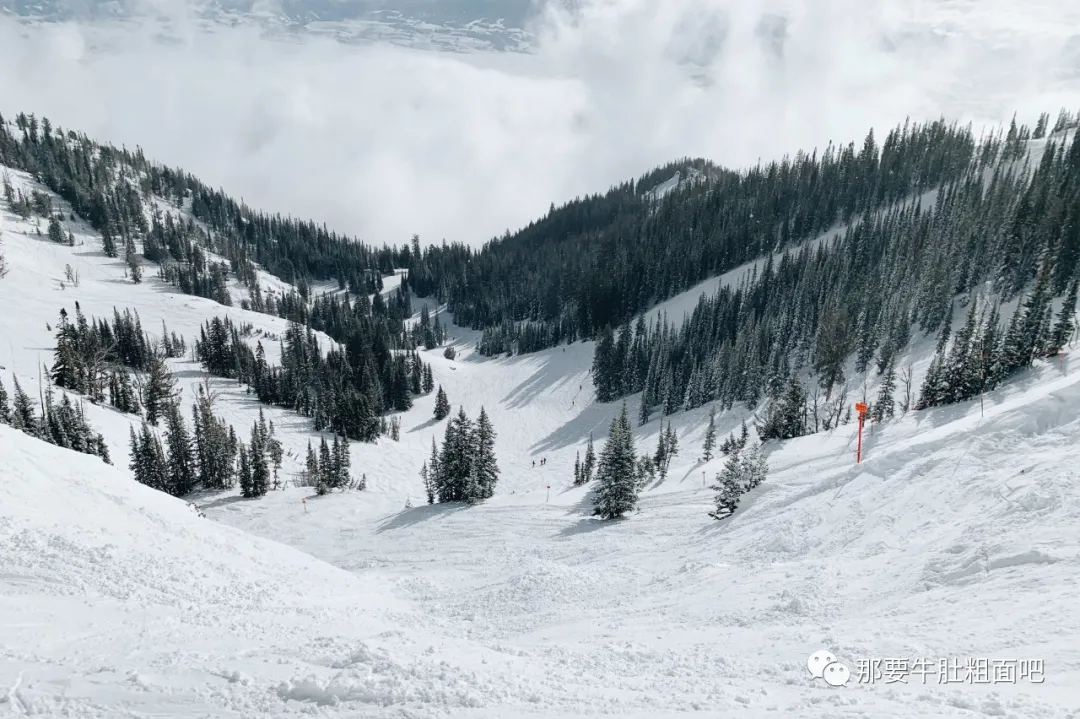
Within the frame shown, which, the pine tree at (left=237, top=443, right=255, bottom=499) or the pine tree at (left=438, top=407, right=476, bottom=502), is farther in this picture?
the pine tree at (left=237, top=443, right=255, bottom=499)

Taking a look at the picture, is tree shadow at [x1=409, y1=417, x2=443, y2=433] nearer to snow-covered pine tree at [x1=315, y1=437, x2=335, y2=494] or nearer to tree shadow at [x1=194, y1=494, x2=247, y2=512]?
snow-covered pine tree at [x1=315, y1=437, x2=335, y2=494]

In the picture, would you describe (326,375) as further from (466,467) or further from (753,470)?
(753,470)

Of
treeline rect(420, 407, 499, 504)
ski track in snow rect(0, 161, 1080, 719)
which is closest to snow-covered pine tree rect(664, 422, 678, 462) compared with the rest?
treeline rect(420, 407, 499, 504)

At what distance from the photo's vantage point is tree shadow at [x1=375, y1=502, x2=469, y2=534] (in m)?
47.9

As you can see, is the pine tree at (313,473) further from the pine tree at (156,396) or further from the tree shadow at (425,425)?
the tree shadow at (425,425)

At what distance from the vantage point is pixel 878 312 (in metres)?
92.8

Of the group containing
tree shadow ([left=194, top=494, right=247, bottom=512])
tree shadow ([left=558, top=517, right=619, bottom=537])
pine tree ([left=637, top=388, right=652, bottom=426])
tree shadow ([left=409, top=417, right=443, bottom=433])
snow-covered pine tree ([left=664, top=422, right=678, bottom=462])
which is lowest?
tree shadow ([left=409, top=417, right=443, bottom=433])

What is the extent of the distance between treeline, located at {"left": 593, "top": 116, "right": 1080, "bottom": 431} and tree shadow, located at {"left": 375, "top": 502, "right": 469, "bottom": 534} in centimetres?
3779

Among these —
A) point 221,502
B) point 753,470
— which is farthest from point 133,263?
point 753,470

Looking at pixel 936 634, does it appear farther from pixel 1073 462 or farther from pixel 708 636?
pixel 1073 462

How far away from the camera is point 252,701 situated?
10594 mm

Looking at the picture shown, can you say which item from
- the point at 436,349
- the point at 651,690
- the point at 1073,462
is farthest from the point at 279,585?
the point at 436,349

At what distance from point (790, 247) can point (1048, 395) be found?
5721 inches

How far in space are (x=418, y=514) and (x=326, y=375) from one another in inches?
3021
